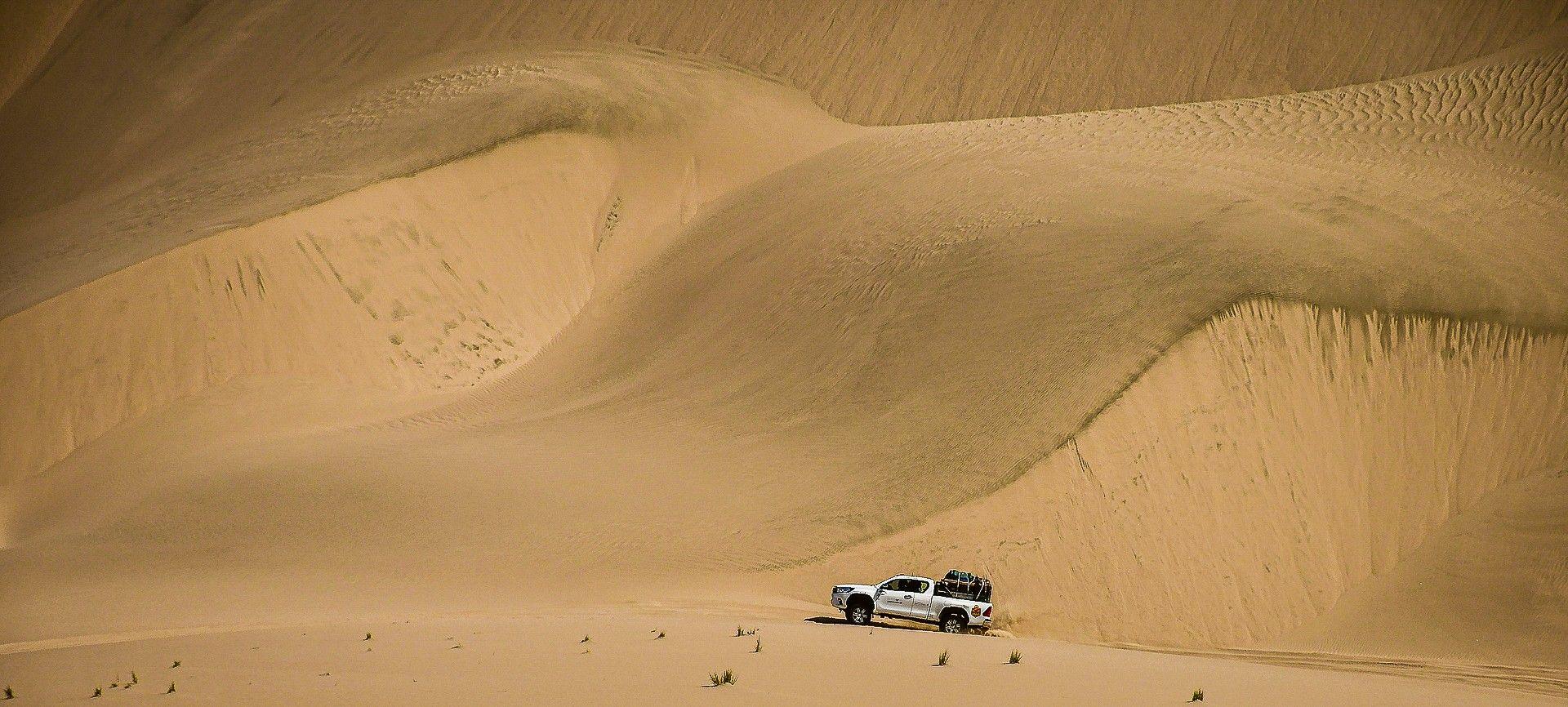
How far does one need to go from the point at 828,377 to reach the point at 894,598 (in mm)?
9853

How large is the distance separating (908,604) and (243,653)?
7.96 m

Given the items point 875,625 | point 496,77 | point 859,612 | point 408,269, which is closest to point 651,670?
point 859,612

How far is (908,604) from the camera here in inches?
715

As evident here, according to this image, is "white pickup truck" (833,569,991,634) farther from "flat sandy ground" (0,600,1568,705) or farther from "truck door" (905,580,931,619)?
"flat sandy ground" (0,600,1568,705)

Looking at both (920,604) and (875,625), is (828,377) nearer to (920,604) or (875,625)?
(875,625)

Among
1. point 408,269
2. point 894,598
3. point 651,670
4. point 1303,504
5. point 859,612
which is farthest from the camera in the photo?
point 408,269

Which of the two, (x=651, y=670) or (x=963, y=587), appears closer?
(x=651, y=670)

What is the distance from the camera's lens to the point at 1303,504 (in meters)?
23.6

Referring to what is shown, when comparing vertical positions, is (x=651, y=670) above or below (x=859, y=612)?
below

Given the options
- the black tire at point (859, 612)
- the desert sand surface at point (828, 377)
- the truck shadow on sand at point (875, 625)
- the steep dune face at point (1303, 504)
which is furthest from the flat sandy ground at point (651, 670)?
the steep dune face at point (1303, 504)

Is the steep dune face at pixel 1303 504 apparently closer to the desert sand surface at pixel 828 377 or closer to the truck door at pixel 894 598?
the desert sand surface at pixel 828 377

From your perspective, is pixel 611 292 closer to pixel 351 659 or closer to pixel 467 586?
pixel 467 586

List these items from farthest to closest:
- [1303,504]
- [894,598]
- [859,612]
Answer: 1. [1303,504]
2. [859,612]
3. [894,598]

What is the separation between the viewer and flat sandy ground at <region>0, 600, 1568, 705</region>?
38.7 ft
